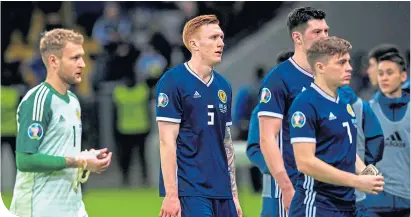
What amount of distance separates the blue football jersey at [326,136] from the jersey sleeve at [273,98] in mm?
753

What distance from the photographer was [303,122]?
7.02m

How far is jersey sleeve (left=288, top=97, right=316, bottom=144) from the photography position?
6.99 metres

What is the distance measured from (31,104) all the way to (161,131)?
1180 millimetres

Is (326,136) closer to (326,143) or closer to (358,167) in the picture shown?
(326,143)

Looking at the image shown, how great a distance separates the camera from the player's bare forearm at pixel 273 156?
7707 mm

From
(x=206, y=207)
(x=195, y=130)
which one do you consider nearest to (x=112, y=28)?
(x=195, y=130)

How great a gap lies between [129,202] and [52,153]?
7910 millimetres

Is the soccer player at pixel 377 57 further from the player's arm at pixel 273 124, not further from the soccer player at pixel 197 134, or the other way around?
the soccer player at pixel 197 134

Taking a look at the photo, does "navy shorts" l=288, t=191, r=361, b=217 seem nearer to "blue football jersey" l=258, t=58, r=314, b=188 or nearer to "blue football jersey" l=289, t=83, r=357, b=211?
"blue football jersey" l=289, t=83, r=357, b=211

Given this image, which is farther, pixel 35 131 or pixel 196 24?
pixel 35 131

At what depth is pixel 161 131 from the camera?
740cm

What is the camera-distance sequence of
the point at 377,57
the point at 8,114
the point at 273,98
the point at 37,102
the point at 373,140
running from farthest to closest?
the point at 8,114, the point at 377,57, the point at 373,140, the point at 37,102, the point at 273,98

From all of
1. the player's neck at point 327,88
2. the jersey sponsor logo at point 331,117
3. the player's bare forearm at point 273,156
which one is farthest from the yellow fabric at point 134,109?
the jersey sponsor logo at point 331,117

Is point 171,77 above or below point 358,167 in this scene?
above
